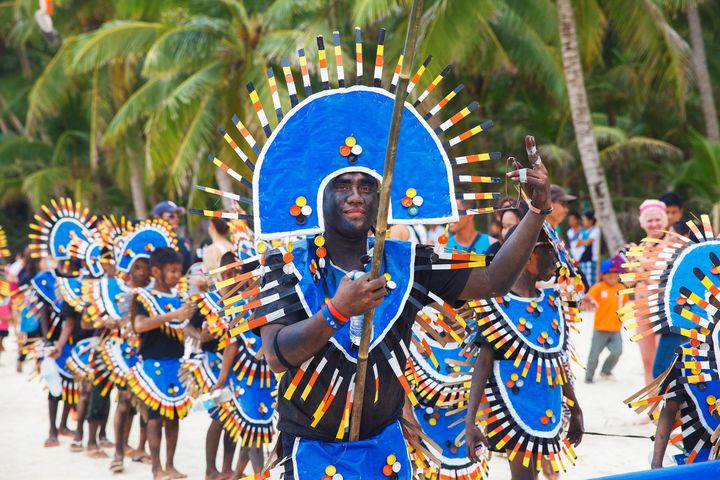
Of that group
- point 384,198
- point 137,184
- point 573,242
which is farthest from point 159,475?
point 137,184

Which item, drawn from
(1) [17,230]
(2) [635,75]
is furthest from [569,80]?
(1) [17,230]

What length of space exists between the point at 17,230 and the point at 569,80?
25.7 meters

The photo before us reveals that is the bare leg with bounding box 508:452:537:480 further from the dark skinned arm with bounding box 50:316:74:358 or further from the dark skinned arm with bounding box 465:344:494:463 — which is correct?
the dark skinned arm with bounding box 50:316:74:358

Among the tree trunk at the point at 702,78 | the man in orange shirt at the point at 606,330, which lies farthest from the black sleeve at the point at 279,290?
the tree trunk at the point at 702,78

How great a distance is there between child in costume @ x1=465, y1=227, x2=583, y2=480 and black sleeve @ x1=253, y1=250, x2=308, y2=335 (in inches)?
84.4

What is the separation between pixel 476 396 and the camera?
207 inches

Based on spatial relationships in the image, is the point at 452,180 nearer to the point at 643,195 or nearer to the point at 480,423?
the point at 480,423

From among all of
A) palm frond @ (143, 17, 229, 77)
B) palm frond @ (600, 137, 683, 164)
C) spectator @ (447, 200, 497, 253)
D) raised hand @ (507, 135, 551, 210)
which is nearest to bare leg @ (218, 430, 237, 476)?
spectator @ (447, 200, 497, 253)

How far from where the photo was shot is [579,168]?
21.7 meters

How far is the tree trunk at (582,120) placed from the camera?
14.1m

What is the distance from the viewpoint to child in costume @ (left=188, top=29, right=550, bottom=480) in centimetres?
335

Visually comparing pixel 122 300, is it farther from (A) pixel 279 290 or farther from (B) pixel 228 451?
(A) pixel 279 290

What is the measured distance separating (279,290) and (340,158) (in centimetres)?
50

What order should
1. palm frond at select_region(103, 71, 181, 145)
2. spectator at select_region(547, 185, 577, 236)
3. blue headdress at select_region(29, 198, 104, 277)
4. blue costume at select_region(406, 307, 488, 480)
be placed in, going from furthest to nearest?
palm frond at select_region(103, 71, 181, 145) < blue headdress at select_region(29, 198, 104, 277) < spectator at select_region(547, 185, 577, 236) < blue costume at select_region(406, 307, 488, 480)
